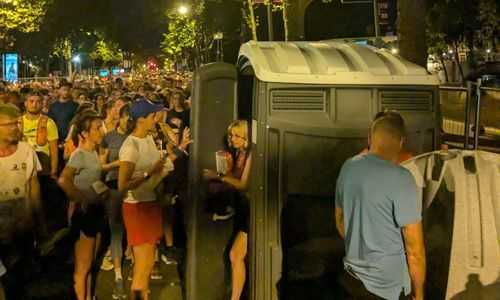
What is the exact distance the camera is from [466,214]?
4.08 meters

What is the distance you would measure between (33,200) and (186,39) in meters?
52.2

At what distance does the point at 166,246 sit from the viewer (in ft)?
28.0

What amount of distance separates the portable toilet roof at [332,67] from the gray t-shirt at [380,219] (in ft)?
3.51

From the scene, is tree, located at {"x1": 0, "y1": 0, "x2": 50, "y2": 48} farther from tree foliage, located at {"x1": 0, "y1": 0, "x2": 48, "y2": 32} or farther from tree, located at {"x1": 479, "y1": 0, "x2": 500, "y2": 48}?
tree, located at {"x1": 479, "y1": 0, "x2": 500, "y2": 48}

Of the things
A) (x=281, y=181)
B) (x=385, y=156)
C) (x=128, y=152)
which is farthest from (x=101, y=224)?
(x=385, y=156)

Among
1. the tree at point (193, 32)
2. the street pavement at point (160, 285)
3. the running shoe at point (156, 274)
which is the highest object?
the tree at point (193, 32)

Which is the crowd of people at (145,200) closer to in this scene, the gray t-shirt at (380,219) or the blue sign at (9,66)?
the gray t-shirt at (380,219)

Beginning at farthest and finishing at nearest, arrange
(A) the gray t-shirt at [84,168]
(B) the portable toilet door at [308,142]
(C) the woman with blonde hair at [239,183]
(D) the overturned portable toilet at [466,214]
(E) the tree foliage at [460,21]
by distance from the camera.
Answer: (E) the tree foliage at [460,21]
(A) the gray t-shirt at [84,168]
(C) the woman with blonde hair at [239,183]
(B) the portable toilet door at [308,142]
(D) the overturned portable toilet at [466,214]

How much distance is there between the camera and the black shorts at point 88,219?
6.29 metres

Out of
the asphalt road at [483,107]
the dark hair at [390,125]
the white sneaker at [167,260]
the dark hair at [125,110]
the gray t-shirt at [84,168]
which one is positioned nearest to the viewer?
the dark hair at [390,125]

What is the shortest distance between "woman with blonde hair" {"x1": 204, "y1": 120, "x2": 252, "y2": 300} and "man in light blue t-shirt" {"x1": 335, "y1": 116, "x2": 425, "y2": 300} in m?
1.63

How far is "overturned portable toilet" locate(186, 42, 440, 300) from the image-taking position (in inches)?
190

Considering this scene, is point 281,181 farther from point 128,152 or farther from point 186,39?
point 186,39

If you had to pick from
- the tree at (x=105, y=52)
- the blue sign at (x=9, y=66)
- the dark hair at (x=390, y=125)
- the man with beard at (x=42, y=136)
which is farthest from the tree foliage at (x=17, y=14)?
the tree at (x=105, y=52)
